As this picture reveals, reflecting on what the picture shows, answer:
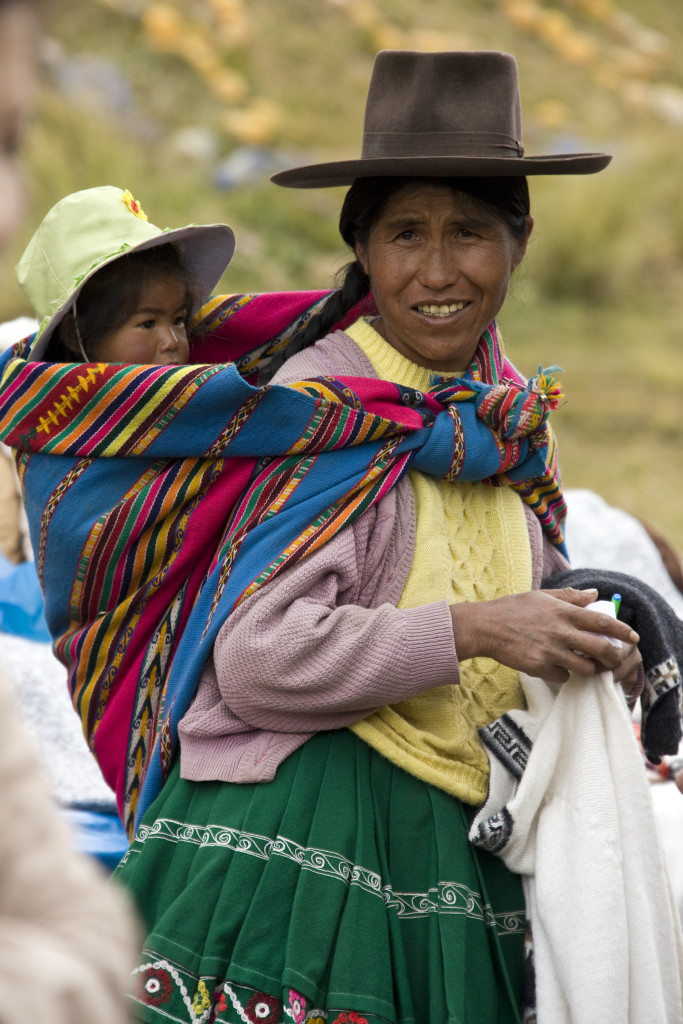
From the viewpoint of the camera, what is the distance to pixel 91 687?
2.53m

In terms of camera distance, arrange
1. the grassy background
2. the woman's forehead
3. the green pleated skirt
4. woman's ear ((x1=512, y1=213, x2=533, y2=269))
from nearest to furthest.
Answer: the green pleated skirt < the woman's forehead < woman's ear ((x1=512, y1=213, x2=533, y2=269)) < the grassy background

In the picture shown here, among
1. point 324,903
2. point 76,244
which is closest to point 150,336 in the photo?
Answer: point 76,244

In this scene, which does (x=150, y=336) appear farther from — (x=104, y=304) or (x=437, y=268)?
(x=437, y=268)

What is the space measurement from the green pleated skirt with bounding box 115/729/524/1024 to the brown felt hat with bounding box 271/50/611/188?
3.93 feet

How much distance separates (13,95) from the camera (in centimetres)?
66

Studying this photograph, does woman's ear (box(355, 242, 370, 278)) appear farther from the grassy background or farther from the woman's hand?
the grassy background

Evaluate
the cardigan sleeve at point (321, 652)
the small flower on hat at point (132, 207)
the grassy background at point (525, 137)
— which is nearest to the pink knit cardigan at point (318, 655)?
the cardigan sleeve at point (321, 652)

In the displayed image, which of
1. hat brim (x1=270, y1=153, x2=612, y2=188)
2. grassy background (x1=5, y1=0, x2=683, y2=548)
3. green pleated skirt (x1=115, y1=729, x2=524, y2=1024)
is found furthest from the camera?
grassy background (x1=5, y1=0, x2=683, y2=548)

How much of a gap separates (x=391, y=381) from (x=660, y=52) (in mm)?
14873

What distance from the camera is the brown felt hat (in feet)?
8.10

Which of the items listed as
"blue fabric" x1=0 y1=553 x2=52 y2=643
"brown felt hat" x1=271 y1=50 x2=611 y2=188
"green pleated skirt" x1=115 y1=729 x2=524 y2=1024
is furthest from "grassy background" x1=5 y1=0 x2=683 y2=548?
"green pleated skirt" x1=115 y1=729 x2=524 y2=1024

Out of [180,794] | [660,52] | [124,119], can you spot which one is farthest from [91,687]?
[660,52]

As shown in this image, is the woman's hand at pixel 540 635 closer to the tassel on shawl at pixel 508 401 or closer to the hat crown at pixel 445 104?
the tassel on shawl at pixel 508 401

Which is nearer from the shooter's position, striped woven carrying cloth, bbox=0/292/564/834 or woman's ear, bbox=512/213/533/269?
striped woven carrying cloth, bbox=0/292/564/834
